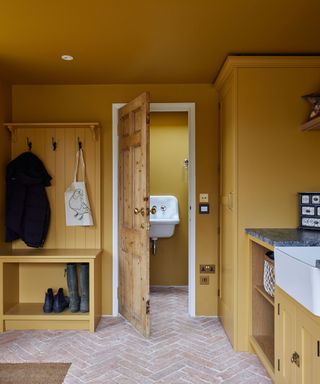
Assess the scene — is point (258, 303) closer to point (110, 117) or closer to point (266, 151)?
point (266, 151)

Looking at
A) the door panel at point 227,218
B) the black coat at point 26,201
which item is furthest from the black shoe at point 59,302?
the door panel at point 227,218

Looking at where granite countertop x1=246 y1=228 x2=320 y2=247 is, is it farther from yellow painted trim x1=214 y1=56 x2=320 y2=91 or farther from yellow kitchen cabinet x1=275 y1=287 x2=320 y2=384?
yellow painted trim x1=214 y1=56 x2=320 y2=91

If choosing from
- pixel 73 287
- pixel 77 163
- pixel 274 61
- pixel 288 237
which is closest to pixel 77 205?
pixel 77 163

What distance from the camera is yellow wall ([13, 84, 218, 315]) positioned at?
3.36 m

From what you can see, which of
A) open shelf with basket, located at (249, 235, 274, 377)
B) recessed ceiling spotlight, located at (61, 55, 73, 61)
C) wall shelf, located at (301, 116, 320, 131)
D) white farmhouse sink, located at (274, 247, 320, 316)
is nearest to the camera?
white farmhouse sink, located at (274, 247, 320, 316)

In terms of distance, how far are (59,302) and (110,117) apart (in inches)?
74.4

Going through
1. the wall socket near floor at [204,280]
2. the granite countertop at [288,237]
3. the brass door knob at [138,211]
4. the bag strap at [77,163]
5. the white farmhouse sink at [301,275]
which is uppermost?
the bag strap at [77,163]

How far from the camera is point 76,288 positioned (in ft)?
10.3

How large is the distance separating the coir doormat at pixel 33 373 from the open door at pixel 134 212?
795 millimetres

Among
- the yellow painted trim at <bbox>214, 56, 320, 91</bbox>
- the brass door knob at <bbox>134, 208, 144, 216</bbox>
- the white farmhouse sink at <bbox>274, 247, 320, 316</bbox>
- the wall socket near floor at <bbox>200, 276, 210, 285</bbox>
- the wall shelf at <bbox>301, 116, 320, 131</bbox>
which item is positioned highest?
the yellow painted trim at <bbox>214, 56, 320, 91</bbox>

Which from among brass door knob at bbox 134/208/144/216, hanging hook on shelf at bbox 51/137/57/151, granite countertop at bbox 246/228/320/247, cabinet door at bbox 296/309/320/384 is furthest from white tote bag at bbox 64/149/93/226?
cabinet door at bbox 296/309/320/384

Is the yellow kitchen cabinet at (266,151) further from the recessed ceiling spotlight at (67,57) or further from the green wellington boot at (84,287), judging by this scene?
the green wellington boot at (84,287)

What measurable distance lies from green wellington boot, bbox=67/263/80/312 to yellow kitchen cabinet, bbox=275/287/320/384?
1886 mm

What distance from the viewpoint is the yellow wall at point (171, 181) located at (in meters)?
4.31
